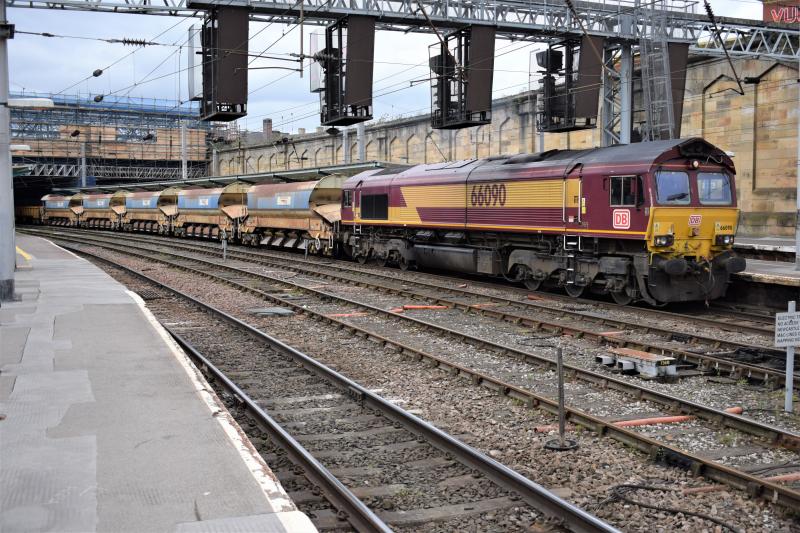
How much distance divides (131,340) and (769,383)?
8962 mm

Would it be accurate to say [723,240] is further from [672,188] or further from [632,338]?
[632,338]

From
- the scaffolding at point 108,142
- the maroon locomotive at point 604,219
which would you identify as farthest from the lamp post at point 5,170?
the scaffolding at point 108,142

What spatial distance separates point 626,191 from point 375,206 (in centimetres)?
1230

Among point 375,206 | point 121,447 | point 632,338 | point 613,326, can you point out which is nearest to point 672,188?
point 613,326

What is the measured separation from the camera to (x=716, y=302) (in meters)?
18.1

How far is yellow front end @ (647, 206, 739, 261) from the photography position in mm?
15234

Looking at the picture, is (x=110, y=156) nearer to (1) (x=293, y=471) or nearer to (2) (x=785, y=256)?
(2) (x=785, y=256)

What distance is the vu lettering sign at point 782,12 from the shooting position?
95.2ft

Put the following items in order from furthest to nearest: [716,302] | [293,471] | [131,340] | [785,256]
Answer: [785,256]
[716,302]
[131,340]
[293,471]

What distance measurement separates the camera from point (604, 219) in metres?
16.3

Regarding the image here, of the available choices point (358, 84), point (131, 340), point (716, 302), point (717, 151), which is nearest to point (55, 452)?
point (131, 340)

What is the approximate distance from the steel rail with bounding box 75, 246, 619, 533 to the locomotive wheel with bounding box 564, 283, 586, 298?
27.5ft

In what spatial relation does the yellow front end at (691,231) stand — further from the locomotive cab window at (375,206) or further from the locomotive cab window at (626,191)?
the locomotive cab window at (375,206)

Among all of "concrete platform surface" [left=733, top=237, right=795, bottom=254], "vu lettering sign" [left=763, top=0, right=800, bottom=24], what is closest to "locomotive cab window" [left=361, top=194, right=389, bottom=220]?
"concrete platform surface" [left=733, top=237, right=795, bottom=254]
